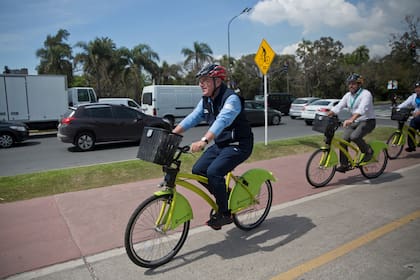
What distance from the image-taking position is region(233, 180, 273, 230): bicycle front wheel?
3973 mm

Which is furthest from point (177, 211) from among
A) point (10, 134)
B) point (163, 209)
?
point (10, 134)

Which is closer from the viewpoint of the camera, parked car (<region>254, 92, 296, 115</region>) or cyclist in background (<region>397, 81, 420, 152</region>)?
cyclist in background (<region>397, 81, 420, 152</region>)

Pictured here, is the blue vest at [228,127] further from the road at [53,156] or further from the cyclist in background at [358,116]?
the road at [53,156]

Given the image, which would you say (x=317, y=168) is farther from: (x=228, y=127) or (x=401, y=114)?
(x=401, y=114)

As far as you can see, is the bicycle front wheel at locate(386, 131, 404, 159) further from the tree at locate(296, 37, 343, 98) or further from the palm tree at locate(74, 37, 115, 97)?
the tree at locate(296, 37, 343, 98)

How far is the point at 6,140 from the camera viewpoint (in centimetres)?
1236

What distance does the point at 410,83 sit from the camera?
30141 mm

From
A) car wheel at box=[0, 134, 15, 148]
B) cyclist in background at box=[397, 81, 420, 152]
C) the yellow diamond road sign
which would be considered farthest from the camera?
car wheel at box=[0, 134, 15, 148]

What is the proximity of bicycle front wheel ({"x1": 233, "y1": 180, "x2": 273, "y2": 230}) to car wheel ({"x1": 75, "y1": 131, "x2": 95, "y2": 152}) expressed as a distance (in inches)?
334

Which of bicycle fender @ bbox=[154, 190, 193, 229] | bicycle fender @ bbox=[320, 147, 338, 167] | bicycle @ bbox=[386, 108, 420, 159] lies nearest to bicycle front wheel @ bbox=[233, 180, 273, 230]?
bicycle fender @ bbox=[154, 190, 193, 229]

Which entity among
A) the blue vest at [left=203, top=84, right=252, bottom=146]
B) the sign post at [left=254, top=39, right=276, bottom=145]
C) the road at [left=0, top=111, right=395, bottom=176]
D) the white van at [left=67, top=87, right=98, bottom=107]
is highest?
the sign post at [left=254, top=39, right=276, bottom=145]

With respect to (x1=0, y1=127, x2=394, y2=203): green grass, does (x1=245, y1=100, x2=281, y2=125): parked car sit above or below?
above

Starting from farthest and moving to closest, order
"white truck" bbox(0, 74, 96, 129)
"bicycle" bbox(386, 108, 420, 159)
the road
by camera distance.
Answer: "white truck" bbox(0, 74, 96, 129) → the road → "bicycle" bbox(386, 108, 420, 159)

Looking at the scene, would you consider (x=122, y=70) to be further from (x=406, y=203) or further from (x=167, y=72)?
(x=406, y=203)
